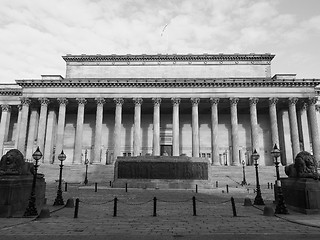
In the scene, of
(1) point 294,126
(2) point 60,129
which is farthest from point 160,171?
(1) point 294,126

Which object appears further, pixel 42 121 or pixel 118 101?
pixel 118 101

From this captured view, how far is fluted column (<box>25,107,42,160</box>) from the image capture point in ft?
157

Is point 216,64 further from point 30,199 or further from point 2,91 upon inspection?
point 30,199

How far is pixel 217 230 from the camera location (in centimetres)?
1035

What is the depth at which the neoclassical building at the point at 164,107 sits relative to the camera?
47875mm

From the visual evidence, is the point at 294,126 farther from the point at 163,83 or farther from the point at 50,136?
the point at 50,136

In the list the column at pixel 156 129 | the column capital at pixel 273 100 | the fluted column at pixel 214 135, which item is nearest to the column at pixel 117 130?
the column at pixel 156 129

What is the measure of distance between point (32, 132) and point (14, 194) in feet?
129

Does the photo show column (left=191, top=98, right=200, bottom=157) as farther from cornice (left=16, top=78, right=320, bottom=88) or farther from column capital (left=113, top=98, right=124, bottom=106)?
column capital (left=113, top=98, right=124, bottom=106)

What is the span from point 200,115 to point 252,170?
61.0 ft

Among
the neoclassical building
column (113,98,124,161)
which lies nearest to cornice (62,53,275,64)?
the neoclassical building

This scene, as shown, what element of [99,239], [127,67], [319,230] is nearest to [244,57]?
[127,67]

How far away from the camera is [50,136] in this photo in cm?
4966

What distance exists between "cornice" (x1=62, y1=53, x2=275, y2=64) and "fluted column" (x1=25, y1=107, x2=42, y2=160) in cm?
1291
